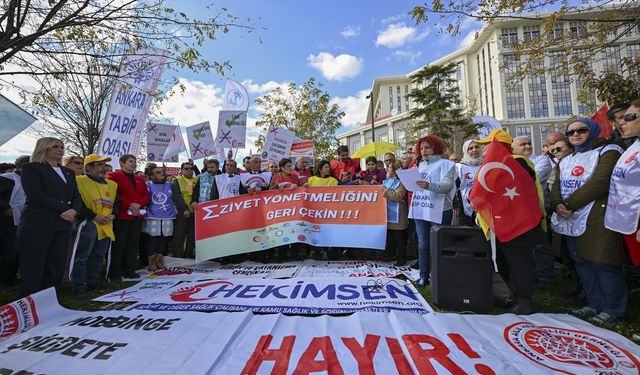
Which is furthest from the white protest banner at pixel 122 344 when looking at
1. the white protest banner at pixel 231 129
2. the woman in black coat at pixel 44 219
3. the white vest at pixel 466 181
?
the white protest banner at pixel 231 129

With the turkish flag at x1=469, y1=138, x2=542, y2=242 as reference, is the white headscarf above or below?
above

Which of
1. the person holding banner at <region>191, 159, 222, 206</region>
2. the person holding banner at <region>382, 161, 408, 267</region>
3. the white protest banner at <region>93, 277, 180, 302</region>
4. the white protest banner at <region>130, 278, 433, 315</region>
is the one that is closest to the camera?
the white protest banner at <region>130, 278, 433, 315</region>

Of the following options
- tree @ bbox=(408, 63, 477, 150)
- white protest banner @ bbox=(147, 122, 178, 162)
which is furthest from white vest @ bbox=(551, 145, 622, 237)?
tree @ bbox=(408, 63, 477, 150)

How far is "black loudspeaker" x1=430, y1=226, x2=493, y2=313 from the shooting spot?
3.21 meters

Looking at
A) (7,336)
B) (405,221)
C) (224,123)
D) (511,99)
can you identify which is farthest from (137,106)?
(511,99)

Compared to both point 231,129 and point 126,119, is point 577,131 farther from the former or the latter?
point 231,129

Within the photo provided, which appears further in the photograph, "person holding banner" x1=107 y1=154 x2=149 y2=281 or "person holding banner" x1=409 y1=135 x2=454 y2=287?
"person holding banner" x1=107 y1=154 x2=149 y2=281

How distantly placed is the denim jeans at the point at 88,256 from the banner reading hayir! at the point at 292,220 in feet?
5.17

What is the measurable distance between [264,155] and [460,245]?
705 centimetres

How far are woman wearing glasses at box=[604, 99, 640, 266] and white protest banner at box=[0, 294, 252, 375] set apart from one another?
3.47 m

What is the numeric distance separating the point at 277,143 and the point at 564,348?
26.6 feet

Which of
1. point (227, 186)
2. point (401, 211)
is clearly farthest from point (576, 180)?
point (227, 186)

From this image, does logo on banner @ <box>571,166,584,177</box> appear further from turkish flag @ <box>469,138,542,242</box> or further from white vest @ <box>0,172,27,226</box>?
Answer: white vest @ <box>0,172,27,226</box>

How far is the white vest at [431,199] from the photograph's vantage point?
403cm
